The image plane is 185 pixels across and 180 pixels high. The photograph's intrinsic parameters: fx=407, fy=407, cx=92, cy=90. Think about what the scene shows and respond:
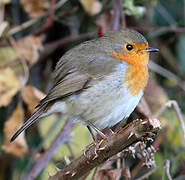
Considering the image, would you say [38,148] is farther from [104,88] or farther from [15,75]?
[104,88]

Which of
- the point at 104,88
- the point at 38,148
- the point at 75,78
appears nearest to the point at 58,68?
the point at 75,78

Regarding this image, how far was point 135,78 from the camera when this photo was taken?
297cm

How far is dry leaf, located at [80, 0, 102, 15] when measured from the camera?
3702 millimetres

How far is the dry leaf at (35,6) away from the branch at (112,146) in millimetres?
1780

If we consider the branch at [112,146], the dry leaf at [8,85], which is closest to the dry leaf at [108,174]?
the branch at [112,146]

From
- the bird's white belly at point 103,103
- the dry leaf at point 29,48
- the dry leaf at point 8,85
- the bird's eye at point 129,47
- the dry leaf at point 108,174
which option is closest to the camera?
the dry leaf at point 108,174

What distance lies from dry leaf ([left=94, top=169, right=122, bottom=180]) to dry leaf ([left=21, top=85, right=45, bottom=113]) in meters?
1.17

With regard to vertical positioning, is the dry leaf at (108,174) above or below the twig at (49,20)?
below

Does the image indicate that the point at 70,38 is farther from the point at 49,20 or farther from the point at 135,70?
the point at 135,70

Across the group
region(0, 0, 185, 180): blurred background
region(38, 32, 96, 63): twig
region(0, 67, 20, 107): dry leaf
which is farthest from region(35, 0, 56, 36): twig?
region(0, 67, 20, 107): dry leaf

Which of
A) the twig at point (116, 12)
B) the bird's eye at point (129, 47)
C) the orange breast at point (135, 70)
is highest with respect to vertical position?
the twig at point (116, 12)

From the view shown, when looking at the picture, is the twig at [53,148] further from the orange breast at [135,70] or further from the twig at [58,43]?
the twig at [58,43]

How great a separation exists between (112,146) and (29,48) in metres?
1.81

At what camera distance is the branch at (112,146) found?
201 cm
